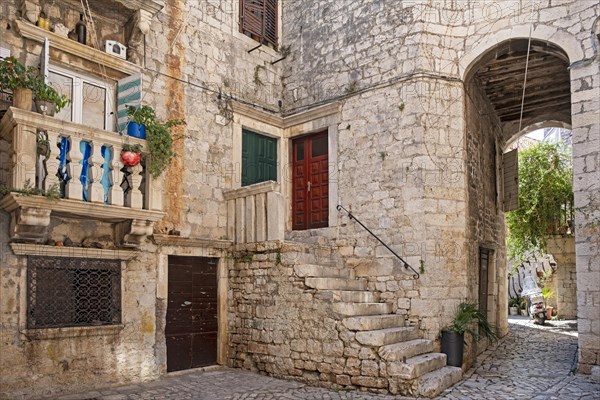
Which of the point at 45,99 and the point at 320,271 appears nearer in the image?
the point at 45,99

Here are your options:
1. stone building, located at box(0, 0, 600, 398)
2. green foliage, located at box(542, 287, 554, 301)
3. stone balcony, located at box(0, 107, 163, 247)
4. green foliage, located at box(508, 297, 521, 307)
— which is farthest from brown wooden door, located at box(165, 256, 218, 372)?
green foliage, located at box(508, 297, 521, 307)

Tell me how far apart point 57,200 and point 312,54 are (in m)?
5.71

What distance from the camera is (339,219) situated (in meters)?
9.27

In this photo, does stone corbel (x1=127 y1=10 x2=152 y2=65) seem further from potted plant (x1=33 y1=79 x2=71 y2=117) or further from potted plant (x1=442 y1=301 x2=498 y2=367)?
potted plant (x1=442 y1=301 x2=498 y2=367)

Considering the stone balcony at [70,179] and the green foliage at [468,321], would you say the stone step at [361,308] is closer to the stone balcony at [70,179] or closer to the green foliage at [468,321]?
the green foliage at [468,321]

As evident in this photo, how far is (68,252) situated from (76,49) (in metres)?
2.73

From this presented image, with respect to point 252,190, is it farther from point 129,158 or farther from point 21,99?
point 21,99

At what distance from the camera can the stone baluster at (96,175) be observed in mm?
6496

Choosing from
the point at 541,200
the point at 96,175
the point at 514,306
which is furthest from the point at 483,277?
the point at 514,306

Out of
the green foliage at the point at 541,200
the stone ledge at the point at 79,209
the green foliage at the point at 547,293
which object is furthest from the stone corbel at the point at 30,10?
the green foliage at the point at 547,293

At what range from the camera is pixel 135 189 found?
22.7 ft

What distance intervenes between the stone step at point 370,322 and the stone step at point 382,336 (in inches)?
3.6

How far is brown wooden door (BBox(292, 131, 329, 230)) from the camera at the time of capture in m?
9.72

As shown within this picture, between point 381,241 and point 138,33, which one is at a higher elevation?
point 138,33
